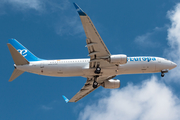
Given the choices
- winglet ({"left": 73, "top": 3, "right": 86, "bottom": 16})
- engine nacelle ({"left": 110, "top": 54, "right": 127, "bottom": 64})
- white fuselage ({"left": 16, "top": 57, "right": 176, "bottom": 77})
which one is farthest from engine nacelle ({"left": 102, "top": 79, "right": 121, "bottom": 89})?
winglet ({"left": 73, "top": 3, "right": 86, "bottom": 16})

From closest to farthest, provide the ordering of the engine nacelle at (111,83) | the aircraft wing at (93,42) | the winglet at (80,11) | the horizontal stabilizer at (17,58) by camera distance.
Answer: the winglet at (80,11), the aircraft wing at (93,42), the horizontal stabilizer at (17,58), the engine nacelle at (111,83)

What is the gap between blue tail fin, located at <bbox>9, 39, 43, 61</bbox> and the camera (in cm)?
4831

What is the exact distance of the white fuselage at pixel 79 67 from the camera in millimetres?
45438

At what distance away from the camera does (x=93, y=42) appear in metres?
41.4

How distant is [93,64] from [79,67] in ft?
8.87

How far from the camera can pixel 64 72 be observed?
46.1 metres

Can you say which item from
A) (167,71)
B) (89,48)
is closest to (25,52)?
(89,48)

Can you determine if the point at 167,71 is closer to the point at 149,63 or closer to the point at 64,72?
the point at 149,63

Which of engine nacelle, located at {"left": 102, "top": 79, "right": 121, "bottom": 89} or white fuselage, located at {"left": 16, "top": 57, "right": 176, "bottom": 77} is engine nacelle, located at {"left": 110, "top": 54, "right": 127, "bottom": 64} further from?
engine nacelle, located at {"left": 102, "top": 79, "right": 121, "bottom": 89}

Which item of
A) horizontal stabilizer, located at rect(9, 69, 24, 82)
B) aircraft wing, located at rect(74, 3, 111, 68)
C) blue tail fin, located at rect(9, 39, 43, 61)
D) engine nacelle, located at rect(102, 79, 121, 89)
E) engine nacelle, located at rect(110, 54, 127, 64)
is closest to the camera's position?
aircraft wing, located at rect(74, 3, 111, 68)

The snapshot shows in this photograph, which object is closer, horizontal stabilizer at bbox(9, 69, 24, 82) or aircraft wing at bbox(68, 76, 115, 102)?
horizontal stabilizer at bbox(9, 69, 24, 82)

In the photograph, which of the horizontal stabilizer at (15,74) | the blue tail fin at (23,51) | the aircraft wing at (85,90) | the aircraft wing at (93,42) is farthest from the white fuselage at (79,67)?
the aircraft wing at (85,90)

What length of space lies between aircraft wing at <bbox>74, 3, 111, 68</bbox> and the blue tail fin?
11314mm

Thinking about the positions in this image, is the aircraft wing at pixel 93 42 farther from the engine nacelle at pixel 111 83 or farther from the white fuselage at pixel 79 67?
the engine nacelle at pixel 111 83
